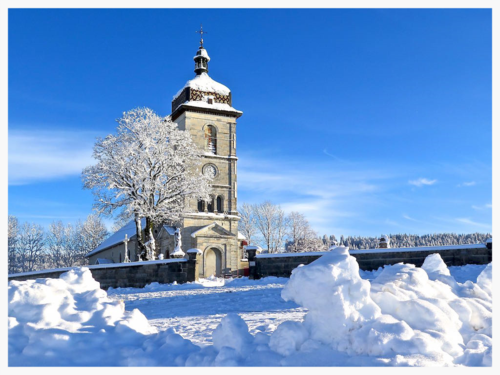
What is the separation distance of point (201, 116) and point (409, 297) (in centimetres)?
3119

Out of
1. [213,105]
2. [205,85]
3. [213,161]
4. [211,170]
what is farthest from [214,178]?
[205,85]

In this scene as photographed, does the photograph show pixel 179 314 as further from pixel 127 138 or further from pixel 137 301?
pixel 127 138

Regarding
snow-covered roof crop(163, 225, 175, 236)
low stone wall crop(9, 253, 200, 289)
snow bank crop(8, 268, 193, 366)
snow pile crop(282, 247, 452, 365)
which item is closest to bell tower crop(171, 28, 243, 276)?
snow-covered roof crop(163, 225, 175, 236)

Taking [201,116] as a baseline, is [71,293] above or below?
below

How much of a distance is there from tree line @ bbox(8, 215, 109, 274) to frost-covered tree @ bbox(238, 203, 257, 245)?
19.5m

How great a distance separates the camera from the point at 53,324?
656cm

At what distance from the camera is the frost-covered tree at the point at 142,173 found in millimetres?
27875

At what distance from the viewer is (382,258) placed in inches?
675

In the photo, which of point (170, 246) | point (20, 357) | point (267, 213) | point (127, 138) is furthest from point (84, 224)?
point (20, 357)

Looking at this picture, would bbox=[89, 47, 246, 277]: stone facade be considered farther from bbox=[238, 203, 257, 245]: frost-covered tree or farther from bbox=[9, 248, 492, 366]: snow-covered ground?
bbox=[9, 248, 492, 366]: snow-covered ground

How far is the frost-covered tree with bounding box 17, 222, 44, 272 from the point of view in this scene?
56406 mm

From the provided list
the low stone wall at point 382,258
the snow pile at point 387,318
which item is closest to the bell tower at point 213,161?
the low stone wall at point 382,258

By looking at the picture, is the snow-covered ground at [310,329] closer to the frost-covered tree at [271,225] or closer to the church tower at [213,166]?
the church tower at [213,166]

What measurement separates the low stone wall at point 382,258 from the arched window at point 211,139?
18763 mm
